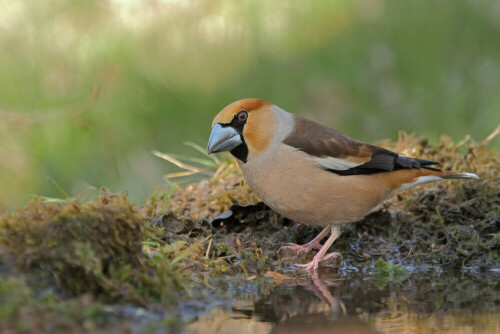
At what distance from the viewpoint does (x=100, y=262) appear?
3.06 meters

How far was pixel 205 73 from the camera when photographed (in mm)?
8594

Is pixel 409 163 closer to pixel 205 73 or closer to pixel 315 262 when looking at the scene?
pixel 315 262

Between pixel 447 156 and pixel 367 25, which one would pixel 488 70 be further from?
pixel 447 156

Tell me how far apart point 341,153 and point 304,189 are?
0.46 metres

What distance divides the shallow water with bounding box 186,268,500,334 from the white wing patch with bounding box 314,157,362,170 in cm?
83

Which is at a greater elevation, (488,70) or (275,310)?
(488,70)

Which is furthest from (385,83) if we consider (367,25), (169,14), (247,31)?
(169,14)

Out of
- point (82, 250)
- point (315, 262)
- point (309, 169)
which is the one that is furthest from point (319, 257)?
point (82, 250)

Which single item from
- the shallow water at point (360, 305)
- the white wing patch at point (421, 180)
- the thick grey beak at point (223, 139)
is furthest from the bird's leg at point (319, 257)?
the thick grey beak at point (223, 139)

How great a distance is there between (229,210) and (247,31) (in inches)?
183

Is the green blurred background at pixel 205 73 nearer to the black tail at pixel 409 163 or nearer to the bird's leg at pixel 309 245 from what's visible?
the black tail at pixel 409 163

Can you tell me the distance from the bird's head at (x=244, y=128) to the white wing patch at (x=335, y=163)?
1.39ft

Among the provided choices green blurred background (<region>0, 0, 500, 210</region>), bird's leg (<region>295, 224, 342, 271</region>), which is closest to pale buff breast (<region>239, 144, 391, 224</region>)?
bird's leg (<region>295, 224, 342, 271</region>)

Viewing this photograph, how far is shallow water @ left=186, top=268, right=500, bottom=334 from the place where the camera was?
3.09m
